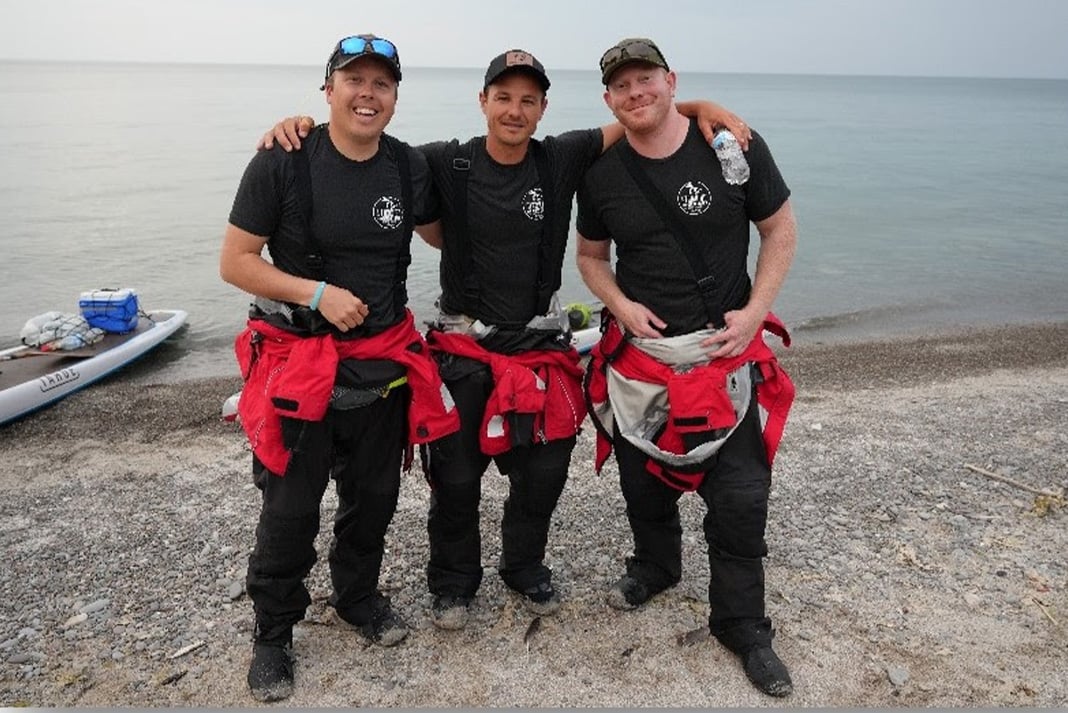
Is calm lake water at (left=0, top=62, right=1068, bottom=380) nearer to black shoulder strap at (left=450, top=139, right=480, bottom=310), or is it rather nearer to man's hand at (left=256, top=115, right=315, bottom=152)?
black shoulder strap at (left=450, top=139, right=480, bottom=310)

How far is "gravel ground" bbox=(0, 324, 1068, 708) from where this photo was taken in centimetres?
475

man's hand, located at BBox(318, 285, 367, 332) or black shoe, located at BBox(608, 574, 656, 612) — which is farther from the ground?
man's hand, located at BBox(318, 285, 367, 332)

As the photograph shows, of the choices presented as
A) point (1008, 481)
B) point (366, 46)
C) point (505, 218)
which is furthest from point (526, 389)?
point (1008, 481)

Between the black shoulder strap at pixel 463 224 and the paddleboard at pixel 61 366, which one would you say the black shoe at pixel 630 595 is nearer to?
the black shoulder strap at pixel 463 224

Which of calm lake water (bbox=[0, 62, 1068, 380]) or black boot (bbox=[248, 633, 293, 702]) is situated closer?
black boot (bbox=[248, 633, 293, 702])

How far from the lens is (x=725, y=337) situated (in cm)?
452

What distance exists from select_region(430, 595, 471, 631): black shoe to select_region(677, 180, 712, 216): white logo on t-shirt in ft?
8.68

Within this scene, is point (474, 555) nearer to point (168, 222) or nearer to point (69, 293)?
point (69, 293)

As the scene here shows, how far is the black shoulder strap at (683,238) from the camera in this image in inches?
177


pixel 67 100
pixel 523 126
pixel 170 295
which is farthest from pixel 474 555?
pixel 67 100

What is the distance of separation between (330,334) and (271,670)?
6.08ft

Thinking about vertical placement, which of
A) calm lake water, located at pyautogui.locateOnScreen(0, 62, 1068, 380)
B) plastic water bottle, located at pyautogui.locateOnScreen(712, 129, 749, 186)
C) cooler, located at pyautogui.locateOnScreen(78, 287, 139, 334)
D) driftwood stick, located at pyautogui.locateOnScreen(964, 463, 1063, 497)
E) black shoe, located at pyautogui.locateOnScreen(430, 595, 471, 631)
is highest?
plastic water bottle, located at pyautogui.locateOnScreen(712, 129, 749, 186)

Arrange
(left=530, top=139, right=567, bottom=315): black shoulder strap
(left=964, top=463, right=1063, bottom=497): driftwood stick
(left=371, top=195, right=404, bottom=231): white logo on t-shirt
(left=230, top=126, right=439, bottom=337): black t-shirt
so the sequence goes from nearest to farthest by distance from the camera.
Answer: (left=230, top=126, right=439, bottom=337): black t-shirt
(left=371, top=195, right=404, bottom=231): white logo on t-shirt
(left=530, top=139, right=567, bottom=315): black shoulder strap
(left=964, top=463, right=1063, bottom=497): driftwood stick

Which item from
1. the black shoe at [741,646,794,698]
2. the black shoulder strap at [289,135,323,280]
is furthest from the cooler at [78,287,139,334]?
the black shoe at [741,646,794,698]
